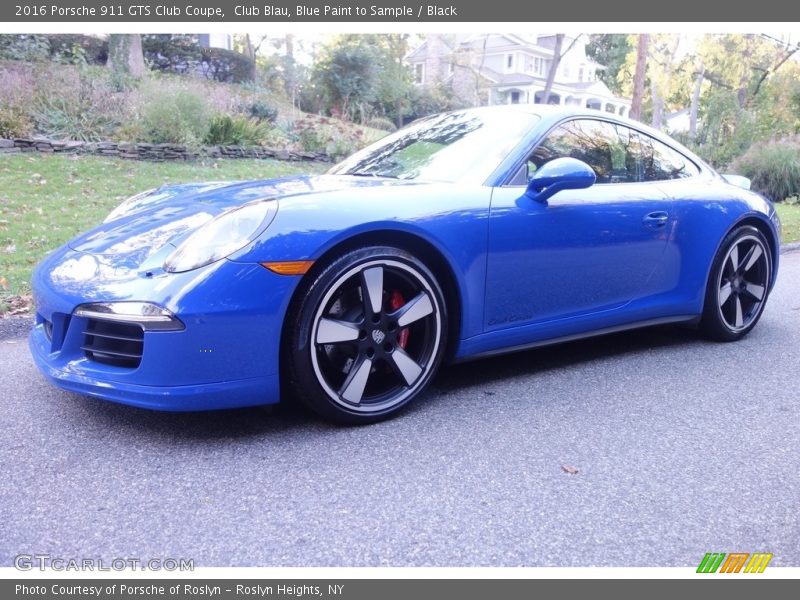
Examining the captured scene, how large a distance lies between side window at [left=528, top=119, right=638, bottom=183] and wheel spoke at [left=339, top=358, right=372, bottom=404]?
1.26 m

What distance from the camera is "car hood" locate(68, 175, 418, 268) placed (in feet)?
9.07

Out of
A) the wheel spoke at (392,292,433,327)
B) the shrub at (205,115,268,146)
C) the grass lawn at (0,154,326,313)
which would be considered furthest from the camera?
the shrub at (205,115,268,146)

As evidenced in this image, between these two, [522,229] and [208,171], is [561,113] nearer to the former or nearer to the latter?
[522,229]

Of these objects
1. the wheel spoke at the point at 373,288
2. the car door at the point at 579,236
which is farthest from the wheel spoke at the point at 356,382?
the car door at the point at 579,236

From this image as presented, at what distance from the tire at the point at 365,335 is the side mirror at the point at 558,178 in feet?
2.25

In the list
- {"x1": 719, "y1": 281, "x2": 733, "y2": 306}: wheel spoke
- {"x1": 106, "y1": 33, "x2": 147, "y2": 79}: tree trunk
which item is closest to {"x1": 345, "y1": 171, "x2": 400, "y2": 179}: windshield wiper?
{"x1": 719, "y1": 281, "x2": 733, "y2": 306}: wheel spoke

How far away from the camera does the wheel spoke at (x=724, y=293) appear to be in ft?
13.9

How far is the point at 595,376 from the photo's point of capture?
3613 mm

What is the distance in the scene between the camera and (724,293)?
14.0ft

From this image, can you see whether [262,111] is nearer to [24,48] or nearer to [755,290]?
[24,48]

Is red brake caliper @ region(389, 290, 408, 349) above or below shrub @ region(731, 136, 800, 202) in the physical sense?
above

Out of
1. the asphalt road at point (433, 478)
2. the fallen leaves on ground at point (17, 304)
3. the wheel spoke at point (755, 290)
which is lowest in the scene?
the fallen leaves on ground at point (17, 304)

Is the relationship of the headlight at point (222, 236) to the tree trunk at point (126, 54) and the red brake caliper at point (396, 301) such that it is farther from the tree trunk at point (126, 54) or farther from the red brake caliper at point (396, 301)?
the tree trunk at point (126, 54)

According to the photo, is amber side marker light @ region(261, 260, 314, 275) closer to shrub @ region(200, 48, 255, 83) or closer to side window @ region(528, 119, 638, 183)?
side window @ region(528, 119, 638, 183)
